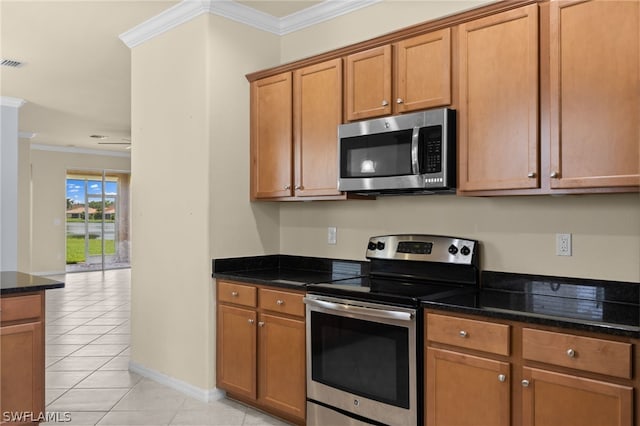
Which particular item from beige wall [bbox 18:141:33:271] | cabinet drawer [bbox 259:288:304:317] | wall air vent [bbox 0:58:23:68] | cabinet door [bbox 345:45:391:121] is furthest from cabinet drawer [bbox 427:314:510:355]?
beige wall [bbox 18:141:33:271]

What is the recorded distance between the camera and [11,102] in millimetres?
6582

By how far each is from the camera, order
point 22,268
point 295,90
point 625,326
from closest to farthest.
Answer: point 625,326 < point 295,90 < point 22,268

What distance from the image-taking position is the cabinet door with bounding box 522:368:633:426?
5.89ft

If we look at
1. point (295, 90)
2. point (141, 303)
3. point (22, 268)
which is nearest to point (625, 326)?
point (295, 90)

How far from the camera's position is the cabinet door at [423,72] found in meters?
2.60

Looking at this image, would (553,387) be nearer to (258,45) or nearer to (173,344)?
(173,344)

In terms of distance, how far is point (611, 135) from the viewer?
2084mm

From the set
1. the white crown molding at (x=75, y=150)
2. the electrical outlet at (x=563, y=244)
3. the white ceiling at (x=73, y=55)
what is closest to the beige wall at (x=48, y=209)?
the white crown molding at (x=75, y=150)

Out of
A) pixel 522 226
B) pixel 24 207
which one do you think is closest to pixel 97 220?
pixel 24 207

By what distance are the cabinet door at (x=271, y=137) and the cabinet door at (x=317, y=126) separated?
0.08m

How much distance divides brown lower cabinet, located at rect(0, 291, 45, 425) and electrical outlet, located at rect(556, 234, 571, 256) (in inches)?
107

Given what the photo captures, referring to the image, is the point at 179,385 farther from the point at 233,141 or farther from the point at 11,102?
the point at 11,102

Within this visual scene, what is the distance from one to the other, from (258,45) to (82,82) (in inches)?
111

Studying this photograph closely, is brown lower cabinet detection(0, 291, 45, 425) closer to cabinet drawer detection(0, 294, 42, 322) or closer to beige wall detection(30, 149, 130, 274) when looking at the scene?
cabinet drawer detection(0, 294, 42, 322)
